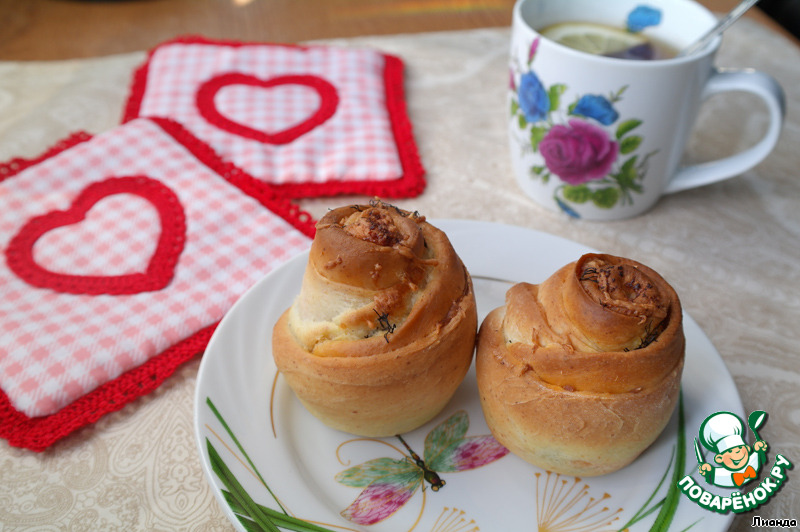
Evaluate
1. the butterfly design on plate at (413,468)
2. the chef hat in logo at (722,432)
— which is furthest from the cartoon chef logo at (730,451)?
the butterfly design on plate at (413,468)

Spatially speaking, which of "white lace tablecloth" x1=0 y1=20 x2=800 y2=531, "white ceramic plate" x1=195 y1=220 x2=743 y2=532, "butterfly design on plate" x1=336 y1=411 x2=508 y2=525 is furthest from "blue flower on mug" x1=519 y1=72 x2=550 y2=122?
"butterfly design on plate" x1=336 y1=411 x2=508 y2=525

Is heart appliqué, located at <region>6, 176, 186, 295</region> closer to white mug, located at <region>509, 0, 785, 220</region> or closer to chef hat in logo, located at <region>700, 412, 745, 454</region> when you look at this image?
white mug, located at <region>509, 0, 785, 220</region>

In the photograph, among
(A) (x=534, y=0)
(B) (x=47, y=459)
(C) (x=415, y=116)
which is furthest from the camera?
(C) (x=415, y=116)

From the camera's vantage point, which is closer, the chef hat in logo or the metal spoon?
the chef hat in logo

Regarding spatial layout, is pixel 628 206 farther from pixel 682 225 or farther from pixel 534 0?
pixel 534 0

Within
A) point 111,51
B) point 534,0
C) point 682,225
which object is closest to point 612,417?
point 682,225

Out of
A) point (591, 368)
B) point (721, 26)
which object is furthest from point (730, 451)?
point (721, 26)

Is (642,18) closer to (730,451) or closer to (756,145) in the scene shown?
(756,145)

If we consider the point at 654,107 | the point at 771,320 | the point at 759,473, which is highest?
the point at 654,107
